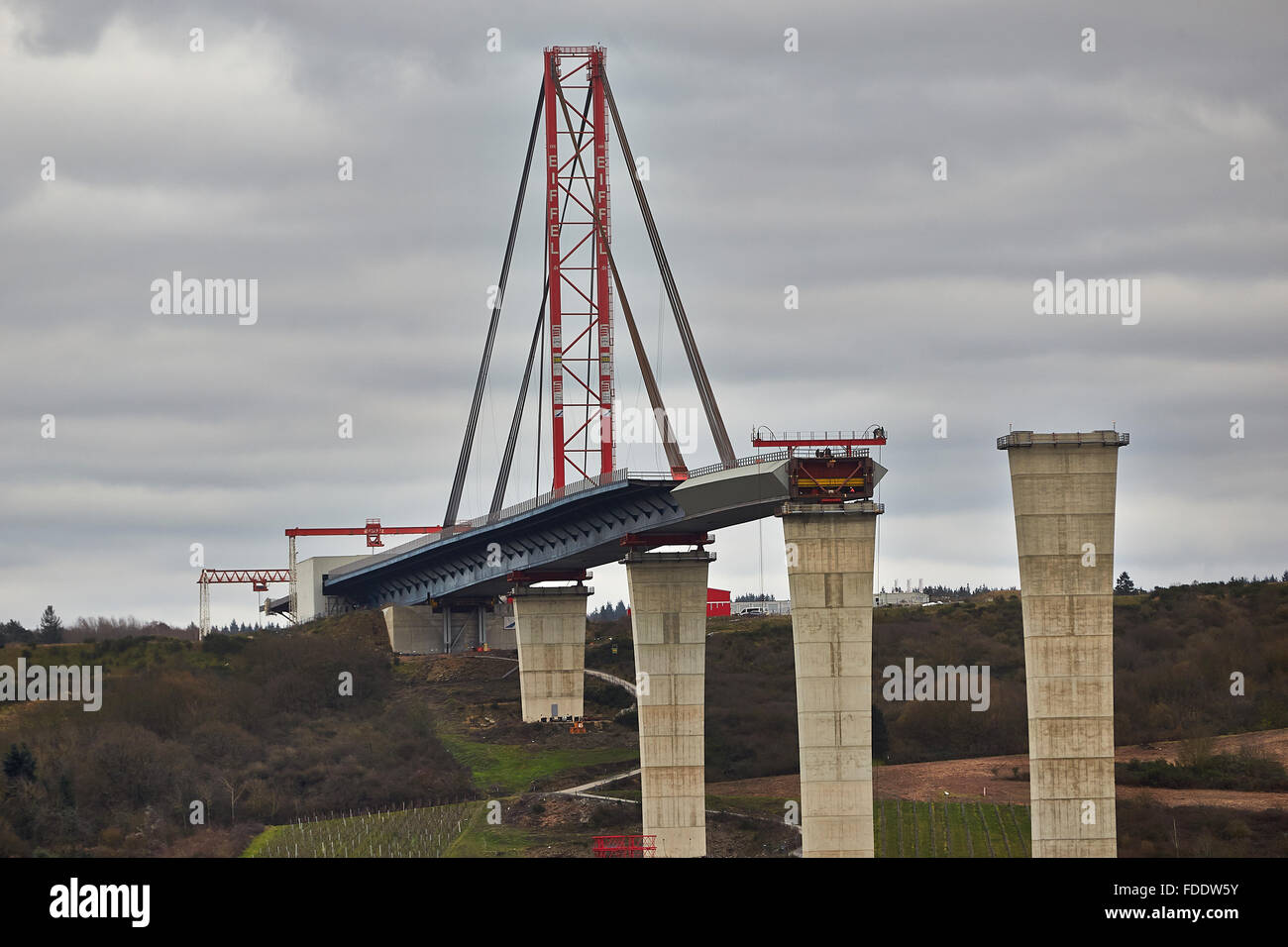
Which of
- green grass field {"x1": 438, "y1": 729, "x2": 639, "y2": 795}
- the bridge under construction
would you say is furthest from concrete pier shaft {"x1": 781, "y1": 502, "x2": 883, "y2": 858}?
green grass field {"x1": 438, "y1": 729, "x2": 639, "y2": 795}

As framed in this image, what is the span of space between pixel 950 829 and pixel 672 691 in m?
15.7

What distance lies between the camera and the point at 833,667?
8256cm

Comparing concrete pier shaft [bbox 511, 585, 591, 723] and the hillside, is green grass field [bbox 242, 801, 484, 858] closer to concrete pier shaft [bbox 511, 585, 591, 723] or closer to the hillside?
the hillside

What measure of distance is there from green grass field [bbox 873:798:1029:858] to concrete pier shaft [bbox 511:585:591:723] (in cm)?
3391

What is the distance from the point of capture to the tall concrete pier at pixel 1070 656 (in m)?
73.3

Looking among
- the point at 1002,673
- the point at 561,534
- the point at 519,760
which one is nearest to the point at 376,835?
the point at 519,760

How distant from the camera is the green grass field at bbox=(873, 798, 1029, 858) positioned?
293 ft

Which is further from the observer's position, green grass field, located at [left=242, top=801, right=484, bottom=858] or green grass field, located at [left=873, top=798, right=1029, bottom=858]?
green grass field, located at [left=242, top=801, right=484, bottom=858]

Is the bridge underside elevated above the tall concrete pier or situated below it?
above

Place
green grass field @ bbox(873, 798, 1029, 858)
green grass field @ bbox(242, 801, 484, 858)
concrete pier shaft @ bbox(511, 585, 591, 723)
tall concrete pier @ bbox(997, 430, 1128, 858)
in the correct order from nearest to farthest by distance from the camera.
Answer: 1. tall concrete pier @ bbox(997, 430, 1128, 858)
2. green grass field @ bbox(873, 798, 1029, 858)
3. green grass field @ bbox(242, 801, 484, 858)
4. concrete pier shaft @ bbox(511, 585, 591, 723)

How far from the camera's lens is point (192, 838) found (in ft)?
316
